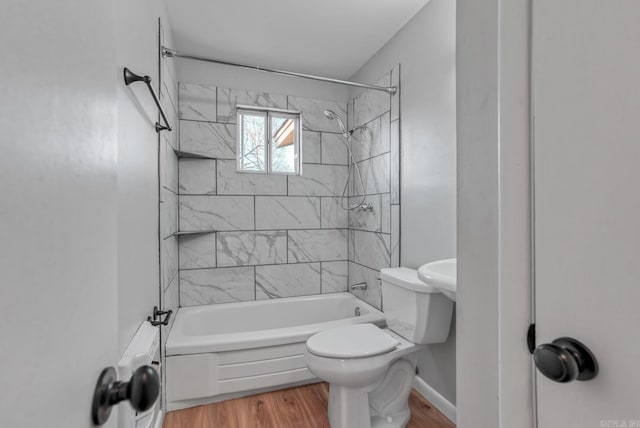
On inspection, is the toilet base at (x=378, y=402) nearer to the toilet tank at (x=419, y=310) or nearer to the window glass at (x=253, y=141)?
the toilet tank at (x=419, y=310)

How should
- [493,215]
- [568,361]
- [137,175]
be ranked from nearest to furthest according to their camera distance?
[568,361]
[493,215]
[137,175]

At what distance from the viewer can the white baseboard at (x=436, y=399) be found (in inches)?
66.2

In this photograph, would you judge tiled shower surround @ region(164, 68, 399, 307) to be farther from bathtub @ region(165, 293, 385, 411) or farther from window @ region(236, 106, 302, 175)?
bathtub @ region(165, 293, 385, 411)

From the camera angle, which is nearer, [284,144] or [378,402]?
[378,402]

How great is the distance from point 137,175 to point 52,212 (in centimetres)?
90

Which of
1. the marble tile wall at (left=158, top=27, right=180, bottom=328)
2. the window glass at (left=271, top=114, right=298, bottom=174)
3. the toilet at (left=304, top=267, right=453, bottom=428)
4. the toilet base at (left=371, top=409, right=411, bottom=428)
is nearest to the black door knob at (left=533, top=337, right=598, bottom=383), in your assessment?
the toilet at (left=304, top=267, right=453, bottom=428)

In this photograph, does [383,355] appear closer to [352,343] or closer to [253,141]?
[352,343]

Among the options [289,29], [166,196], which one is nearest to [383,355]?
[166,196]

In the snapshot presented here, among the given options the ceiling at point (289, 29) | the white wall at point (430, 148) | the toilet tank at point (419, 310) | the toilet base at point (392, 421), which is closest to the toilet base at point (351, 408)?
the toilet base at point (392, 421)

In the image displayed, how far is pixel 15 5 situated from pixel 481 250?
78 cm

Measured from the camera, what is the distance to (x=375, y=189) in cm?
242

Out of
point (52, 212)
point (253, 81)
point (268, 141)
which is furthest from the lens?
point (268, 141)

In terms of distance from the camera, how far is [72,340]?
0.33m

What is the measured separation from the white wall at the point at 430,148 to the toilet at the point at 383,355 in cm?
22
